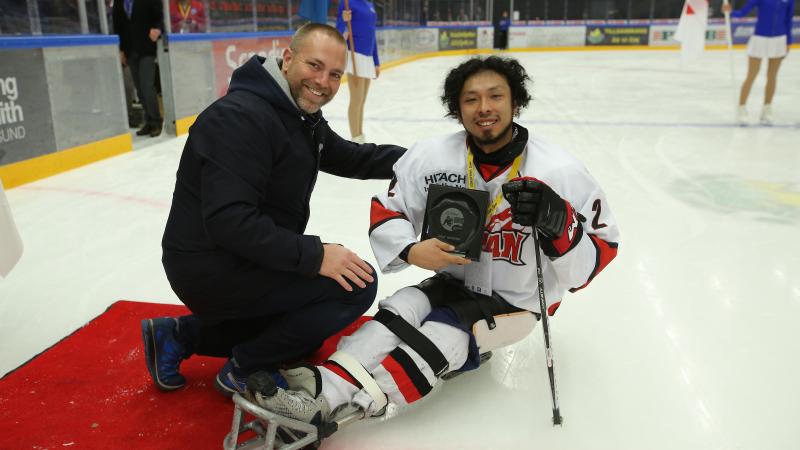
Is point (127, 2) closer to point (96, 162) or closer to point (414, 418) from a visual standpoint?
point (96, 162)

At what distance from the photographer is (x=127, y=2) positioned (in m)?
5.13

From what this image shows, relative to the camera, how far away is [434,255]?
55.9 inches

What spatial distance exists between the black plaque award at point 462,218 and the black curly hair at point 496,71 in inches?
11.1

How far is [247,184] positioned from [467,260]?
0.48m

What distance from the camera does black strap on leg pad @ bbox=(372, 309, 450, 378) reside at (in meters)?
1.37

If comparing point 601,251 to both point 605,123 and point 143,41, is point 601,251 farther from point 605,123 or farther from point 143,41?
point 605,123

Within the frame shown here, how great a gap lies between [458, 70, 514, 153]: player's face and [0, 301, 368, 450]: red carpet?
704 millimetres

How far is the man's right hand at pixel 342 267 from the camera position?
1391 millimetres

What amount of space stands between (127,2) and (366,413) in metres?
4.81

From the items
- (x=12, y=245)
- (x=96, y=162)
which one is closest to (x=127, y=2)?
(x=96, y=162)

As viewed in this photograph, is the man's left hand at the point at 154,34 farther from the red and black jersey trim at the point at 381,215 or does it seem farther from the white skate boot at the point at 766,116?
the white skate boot at the point at 766,116

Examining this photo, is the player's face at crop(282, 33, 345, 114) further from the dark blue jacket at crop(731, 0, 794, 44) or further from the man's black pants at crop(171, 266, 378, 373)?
the dark blue jacket at crop(731, 0, 794, 44)

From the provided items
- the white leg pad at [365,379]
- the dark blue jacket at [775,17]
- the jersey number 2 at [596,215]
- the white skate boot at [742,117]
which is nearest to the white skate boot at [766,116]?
the white skate boot at [742,117]

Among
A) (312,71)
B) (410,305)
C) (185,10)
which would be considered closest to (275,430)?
(410,305)
